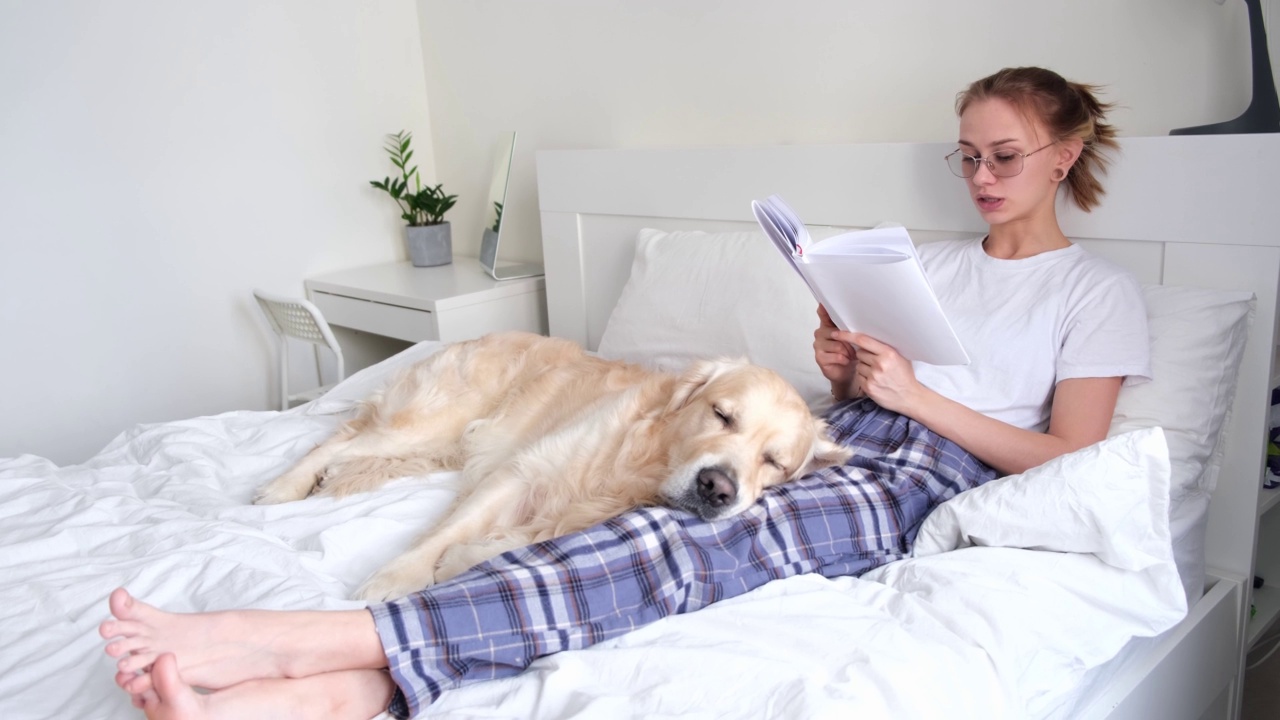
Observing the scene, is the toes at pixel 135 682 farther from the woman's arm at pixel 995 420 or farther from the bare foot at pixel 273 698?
the woman's arm at pixel 995 420

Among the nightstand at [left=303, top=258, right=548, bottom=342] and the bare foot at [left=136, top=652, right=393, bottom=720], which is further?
the nightstand at [left=303, top=258, right=548, bottom=342]

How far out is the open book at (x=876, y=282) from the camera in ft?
4.81

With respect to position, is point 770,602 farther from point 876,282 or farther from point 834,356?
point 834,356

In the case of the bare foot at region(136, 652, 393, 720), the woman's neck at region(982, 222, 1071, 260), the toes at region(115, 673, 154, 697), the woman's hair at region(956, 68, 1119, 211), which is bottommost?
the bare foot at region(136, 652, 393, 720)

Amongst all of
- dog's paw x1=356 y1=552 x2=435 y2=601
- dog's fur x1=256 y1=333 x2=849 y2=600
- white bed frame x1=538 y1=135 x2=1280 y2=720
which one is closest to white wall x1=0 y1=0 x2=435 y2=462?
dog's fur x1=256 y1=333 x2=849 y2=600

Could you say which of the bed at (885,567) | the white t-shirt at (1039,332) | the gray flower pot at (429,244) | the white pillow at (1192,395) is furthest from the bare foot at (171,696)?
the gray flower pot at (429,244)

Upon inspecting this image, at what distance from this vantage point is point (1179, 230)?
5.82ft

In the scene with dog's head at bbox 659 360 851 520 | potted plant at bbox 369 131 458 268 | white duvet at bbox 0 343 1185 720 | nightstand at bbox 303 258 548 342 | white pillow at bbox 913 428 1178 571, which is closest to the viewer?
white duvet at bbox 0 343 1185 720

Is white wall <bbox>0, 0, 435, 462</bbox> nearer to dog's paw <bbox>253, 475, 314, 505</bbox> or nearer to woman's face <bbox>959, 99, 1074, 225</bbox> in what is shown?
dog's paw <bbox>253, 475, 314, 505</bbox>

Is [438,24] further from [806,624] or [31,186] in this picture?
[806,624]

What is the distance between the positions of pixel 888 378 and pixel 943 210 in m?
0.60

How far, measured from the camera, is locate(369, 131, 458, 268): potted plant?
3.62 m

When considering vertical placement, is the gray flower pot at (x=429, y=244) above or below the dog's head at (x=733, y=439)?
above

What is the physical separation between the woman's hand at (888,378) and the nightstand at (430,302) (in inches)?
67.5
